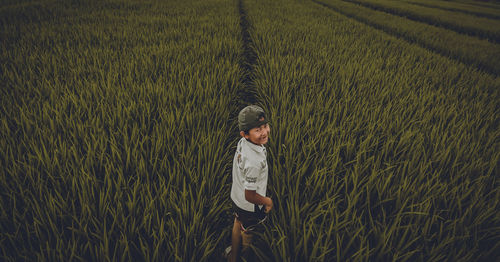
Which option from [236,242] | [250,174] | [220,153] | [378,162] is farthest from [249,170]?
[378,162]

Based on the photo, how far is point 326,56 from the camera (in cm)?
257

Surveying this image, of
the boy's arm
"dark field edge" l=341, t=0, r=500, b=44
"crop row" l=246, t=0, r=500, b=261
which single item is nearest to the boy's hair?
the boy's arm

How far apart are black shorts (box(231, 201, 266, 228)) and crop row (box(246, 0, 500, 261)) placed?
6cm

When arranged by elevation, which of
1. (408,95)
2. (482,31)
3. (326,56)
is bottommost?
(408,95)

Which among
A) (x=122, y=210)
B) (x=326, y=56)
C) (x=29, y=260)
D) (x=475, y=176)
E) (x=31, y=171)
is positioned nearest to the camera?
(x=29, y=260)

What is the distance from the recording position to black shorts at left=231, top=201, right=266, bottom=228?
74 centimetres

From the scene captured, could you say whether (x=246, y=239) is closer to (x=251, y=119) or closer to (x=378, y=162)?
(x=251, y=119)

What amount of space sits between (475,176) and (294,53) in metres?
2.05

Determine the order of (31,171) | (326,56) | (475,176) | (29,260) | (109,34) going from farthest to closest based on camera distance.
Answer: (109,34) < (326,56) < (475,176) < (31,171) < (29,260)

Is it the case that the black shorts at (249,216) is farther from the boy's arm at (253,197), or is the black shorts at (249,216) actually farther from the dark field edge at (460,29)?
the dark field edge at (460,29)

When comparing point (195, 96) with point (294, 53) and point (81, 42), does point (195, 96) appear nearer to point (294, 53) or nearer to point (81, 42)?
point (294, 53)

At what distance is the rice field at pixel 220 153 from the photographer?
2.28 ft

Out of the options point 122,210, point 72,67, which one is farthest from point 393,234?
point 72,67

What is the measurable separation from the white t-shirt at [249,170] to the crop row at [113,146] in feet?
0.56
